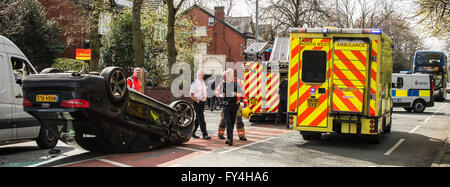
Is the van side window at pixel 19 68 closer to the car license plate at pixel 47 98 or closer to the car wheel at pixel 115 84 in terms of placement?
the car license plate at pixel 47 98

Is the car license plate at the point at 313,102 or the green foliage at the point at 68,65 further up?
the green foliage at the point at 68,65

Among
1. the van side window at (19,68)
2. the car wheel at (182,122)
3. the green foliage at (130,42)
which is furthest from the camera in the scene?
the green foliage at (130,42)

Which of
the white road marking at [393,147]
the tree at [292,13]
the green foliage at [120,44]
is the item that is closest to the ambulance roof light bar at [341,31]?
the white road marking at [393,147]

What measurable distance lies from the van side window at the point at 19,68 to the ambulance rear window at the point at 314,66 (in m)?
6.07

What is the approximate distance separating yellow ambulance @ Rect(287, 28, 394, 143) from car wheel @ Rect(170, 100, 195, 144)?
2.33 meters

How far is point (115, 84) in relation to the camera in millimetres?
7527

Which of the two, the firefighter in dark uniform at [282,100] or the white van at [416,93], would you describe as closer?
the firefighter in dark uniform at [282,100]

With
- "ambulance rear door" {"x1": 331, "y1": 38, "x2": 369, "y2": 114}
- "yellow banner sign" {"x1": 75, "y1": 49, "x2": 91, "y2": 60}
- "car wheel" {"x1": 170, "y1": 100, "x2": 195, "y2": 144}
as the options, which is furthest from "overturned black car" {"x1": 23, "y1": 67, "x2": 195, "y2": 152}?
"yellow banner sign" {"x1": 75, "y1": 49, "x2": 91, "y2": 60}

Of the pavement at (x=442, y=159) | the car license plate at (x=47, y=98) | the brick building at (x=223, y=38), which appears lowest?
the pavement at (x=442, y=159)

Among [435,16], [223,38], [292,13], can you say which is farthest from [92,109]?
[223,38]

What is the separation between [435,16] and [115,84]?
373 inches

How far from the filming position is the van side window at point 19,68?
8766mm
